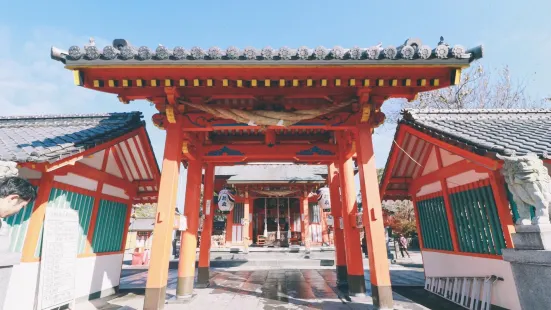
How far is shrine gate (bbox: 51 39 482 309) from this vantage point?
5.02 m

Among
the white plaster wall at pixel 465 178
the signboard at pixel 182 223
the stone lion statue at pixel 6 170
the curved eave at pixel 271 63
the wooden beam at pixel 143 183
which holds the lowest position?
the signboard at pixel 182 223

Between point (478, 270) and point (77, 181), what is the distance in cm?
1036

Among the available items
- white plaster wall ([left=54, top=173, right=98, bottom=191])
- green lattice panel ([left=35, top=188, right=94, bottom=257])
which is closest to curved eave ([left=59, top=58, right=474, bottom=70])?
white plaster wall ([left=54, top=173, right=98, bottom=191])

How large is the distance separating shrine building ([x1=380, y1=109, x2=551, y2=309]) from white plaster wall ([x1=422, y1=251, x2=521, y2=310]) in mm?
21

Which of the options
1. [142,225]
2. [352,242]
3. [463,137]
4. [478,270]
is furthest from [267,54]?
[142,225]

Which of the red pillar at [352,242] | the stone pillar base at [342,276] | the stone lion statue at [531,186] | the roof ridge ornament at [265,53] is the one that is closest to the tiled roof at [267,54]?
the roof ridge ornament at [265,53]

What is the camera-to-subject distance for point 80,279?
7160 mm

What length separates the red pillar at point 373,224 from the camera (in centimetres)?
532

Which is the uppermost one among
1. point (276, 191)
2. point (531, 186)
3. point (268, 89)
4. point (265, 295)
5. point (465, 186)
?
point (268, 89)

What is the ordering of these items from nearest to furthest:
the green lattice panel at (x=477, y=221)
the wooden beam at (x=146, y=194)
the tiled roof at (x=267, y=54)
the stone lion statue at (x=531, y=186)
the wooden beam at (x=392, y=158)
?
the stone lion statue at (x=531, y=186)
the tiled roof at (x=267, y=54)
the green lattice panel at (x=477, y=221)
the wooden beam at (x=392, y=158)
the wooden beam at (x=146, y=194)

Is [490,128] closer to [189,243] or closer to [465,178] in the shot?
[465,178]

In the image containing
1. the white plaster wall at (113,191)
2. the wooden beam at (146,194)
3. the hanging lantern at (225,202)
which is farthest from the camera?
the hanging lantern at (225,202)

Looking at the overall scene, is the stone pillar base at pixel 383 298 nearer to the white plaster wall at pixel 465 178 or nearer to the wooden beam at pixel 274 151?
the white plaster wall at pixel 465 178

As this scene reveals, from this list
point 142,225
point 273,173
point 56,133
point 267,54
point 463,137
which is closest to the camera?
Result: point 267,54
